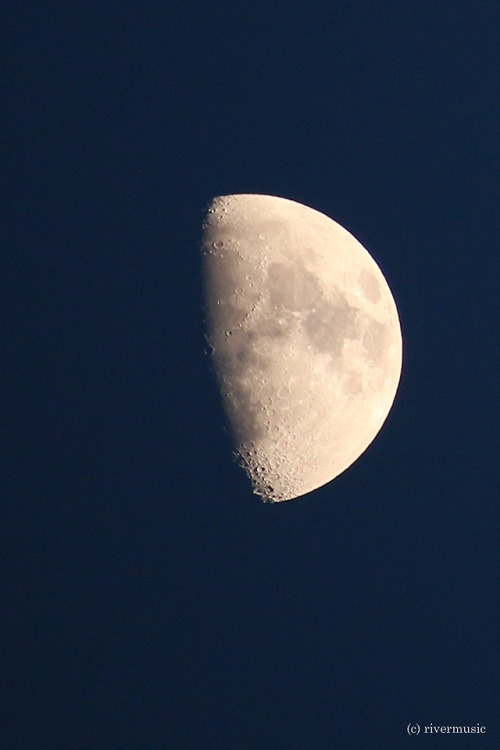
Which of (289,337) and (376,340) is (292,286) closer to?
(289,337)

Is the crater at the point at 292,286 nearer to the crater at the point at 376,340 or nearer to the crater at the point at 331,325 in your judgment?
the crater at the point at 331,325

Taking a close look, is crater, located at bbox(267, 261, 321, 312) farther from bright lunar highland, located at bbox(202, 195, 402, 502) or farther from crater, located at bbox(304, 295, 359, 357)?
crater, located at bbox(304, 295, 359, 357)

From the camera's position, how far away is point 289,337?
27.6 ft

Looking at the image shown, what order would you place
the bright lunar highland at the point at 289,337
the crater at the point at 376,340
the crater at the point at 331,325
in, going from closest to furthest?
the bright lunar highland at the point at 289,337 < the crater at the point at 331,325 < the crater at the point at 376,340

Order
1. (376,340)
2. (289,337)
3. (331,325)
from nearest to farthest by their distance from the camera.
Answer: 1. (289,337)
2. (331,325)
3. (376,340)

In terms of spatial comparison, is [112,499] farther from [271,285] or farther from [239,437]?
[271,285]


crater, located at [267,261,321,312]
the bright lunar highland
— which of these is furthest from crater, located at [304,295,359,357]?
crater, located at [267,261,321,312]

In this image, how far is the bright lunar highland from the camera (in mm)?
8438

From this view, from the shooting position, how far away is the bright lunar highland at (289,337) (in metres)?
8.44

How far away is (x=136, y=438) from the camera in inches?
322

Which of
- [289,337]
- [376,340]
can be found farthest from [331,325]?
[376,340]

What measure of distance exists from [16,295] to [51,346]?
24.0 inches

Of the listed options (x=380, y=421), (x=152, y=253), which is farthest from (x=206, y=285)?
(x=380, y=421)

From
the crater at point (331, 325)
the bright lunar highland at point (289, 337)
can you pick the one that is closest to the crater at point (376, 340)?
the bright lunar highland at point (289, 337)
